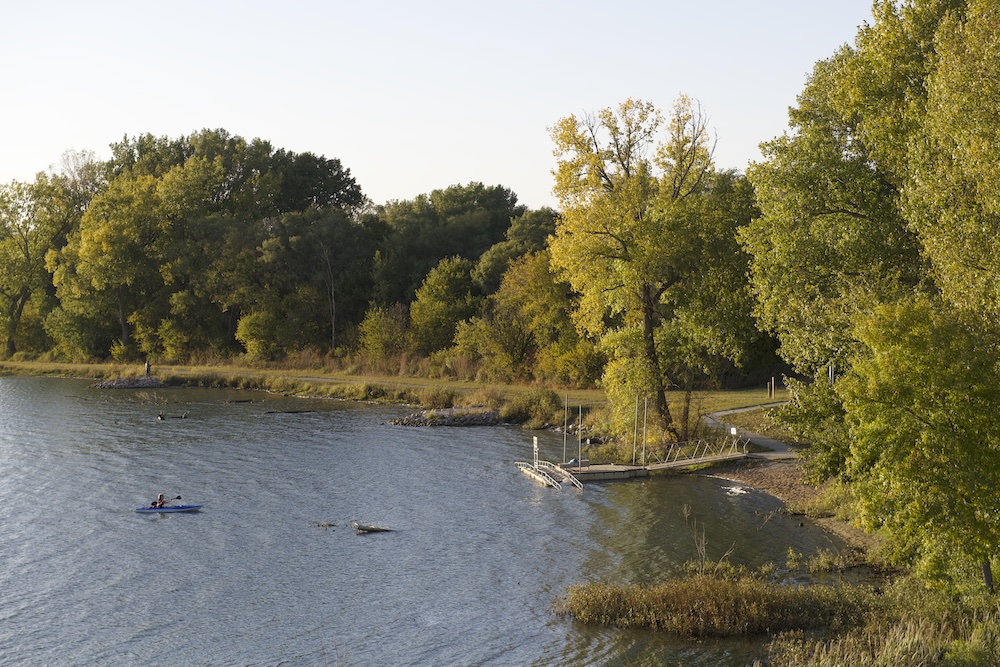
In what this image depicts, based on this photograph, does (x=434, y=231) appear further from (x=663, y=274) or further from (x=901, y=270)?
(x=901, y=270)

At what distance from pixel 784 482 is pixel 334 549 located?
18.8 m

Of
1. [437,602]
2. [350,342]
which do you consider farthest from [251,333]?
[437,602]

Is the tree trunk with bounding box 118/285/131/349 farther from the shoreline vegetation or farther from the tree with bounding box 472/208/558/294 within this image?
the shoreline vegetation

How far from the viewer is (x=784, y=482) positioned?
1529 inches

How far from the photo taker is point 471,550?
30.3 metres

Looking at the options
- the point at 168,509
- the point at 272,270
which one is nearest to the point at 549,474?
the point at 168,509

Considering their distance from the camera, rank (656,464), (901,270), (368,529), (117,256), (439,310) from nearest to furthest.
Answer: (901,270) → (368,529) → (656,464) → (439,310) → (117,256)

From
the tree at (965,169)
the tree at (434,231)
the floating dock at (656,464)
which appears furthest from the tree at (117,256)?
the tree at (965,169)

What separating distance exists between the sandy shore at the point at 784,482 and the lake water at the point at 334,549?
904 mm

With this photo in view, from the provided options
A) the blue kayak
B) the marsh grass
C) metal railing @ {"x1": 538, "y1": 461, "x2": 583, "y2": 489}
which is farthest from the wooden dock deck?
the marsh grass

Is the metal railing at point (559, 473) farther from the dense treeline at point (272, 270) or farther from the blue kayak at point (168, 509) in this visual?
the dense treeline at point (272, 270)

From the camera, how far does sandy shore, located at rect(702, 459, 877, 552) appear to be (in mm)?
31656

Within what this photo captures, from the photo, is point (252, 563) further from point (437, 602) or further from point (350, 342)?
point (350, 342)

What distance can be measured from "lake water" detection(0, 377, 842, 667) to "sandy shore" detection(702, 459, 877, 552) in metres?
0.90
